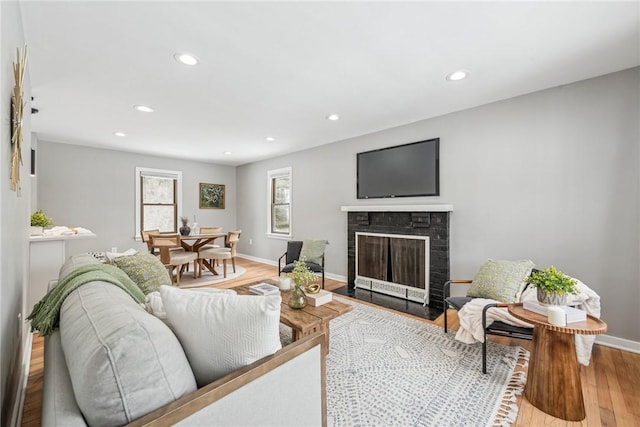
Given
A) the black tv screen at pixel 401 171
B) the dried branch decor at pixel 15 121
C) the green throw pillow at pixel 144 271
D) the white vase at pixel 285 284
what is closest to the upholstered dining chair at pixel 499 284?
the black tv screen at pixel 401 171

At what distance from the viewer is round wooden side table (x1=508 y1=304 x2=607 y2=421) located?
1636 mm

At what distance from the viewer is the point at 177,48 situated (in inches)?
82.7

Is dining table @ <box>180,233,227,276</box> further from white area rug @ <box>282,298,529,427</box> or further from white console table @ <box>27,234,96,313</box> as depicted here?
white area rug @ <box>282,298,529,427</box>

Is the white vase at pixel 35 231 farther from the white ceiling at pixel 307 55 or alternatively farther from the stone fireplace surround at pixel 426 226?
the stone fireplace surround at pixel 426 226

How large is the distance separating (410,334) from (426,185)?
1898 mm

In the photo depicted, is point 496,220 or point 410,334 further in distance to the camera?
point 496,220

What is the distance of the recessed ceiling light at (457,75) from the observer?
246 cm

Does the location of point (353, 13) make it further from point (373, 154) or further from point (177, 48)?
point (373, 154)

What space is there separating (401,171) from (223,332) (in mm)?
3438

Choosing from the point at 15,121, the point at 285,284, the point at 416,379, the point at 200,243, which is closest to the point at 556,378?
the point at 416,379

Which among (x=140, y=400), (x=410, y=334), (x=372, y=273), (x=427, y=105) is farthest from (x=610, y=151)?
(x=140, y=400)

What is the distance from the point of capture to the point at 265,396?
3.18 feet

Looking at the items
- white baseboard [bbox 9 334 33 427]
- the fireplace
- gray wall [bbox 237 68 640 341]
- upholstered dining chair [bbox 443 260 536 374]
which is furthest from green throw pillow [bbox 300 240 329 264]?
white baseboard [bbox 9 334 33 427]

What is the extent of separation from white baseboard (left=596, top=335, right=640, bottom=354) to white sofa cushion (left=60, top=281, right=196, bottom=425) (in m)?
3.44
